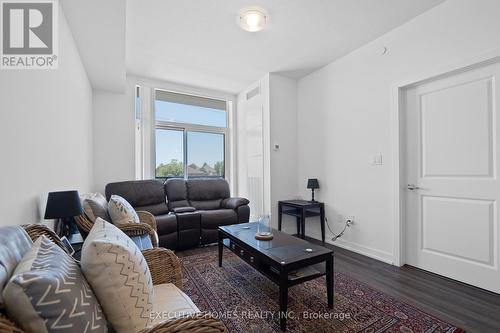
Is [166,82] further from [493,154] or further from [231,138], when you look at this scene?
[493,154]

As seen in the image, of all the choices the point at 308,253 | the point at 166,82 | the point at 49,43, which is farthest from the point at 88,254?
the point at 166,82

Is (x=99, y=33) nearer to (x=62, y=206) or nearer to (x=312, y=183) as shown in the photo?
(x=62, y=206)

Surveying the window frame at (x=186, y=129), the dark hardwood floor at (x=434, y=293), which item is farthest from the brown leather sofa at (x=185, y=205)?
the dark hardwood floor at (x=434, y=293)

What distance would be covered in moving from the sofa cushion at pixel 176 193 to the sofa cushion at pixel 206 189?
11 centimetres

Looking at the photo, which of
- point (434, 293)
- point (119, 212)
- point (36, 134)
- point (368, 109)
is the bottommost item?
point (434, 293)

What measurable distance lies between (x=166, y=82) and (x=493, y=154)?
4.51 meters

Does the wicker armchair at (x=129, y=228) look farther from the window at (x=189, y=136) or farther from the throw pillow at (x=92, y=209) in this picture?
the window at (x=189, y=136)

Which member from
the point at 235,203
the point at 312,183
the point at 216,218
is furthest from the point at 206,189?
the point at 312,183

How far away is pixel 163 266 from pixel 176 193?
8.39 feet

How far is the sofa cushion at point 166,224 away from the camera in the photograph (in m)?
3.04

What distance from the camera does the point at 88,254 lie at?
873 millimetres

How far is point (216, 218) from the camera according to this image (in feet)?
11.2

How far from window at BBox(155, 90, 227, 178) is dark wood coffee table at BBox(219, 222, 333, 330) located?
100 inches

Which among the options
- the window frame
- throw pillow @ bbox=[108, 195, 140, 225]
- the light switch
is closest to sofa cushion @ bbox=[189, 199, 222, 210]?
the window frame
